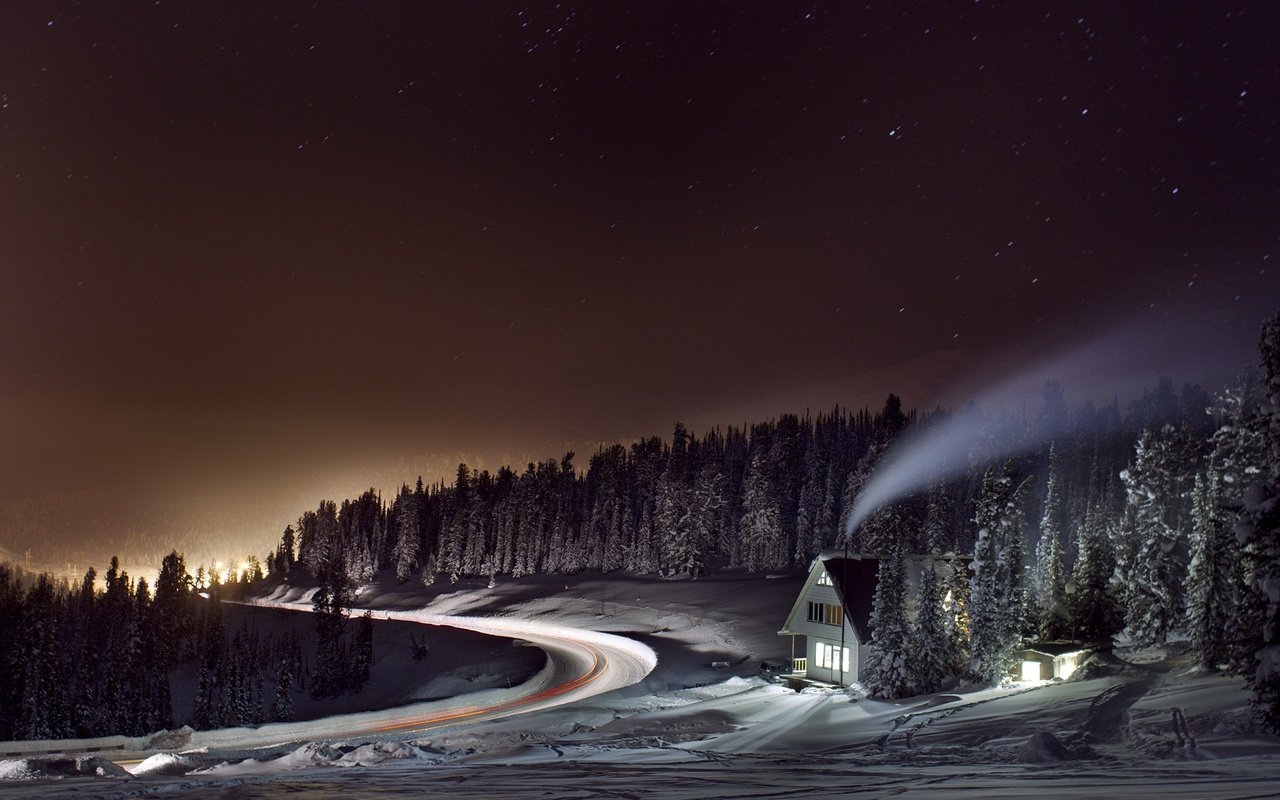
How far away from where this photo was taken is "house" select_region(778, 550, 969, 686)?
46594 mm

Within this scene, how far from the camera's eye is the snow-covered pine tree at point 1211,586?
116 feet

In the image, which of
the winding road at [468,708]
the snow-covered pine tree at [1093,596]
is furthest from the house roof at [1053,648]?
the winding road at [468,708]

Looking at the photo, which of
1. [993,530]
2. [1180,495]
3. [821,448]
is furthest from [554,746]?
[821,448]

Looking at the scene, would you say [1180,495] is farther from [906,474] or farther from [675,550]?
[675,550]

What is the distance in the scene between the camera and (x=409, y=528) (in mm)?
154625

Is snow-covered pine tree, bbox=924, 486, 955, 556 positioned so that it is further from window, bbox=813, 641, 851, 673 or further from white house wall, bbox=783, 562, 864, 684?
window, bbox=813, 641, 851, 673

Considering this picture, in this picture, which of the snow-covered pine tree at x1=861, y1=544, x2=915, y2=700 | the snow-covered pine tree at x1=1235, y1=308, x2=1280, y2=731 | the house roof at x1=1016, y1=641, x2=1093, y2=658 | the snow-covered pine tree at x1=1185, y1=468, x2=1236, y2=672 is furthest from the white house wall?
the snow-covered pine tree at x1=1235, y1=308, x2=1280, y2=731

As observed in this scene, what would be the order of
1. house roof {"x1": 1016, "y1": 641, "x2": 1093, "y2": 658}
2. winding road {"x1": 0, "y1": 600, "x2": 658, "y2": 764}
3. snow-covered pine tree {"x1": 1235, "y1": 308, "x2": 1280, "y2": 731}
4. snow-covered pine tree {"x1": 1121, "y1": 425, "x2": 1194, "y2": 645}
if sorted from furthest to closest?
1. snow-covered pine tree {"x1": 1121, "y1": 425, "x2": 1194, "y2": 645}
2. winding road {"x1": 0, "y1": 600, "x2": 658, "y2": 764}
3. house roof {"x1": 1016, "y1": 641, "x2": 1093, "y2": 658}
4. snow-covered pine tree {"x1": 1235, "y1": 308, "x2": 1280, "y2": 731}

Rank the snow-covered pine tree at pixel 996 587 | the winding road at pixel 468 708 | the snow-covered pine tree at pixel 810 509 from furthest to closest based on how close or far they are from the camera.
A: the snow-covered pine tree at pixel 810 509 < the winding road at pixel 468 708 < the snow-covered pine tree at pixel 996 587

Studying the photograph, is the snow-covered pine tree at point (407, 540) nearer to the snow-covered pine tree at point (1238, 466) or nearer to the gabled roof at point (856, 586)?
the gabled roof at point (856, 586)

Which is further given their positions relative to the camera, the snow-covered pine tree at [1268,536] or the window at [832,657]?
the window at [832,657]

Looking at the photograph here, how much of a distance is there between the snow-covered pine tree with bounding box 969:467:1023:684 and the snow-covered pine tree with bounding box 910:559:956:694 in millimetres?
1207

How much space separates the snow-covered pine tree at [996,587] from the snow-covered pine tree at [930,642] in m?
1.21

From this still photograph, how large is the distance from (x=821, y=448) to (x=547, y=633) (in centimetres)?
5792
